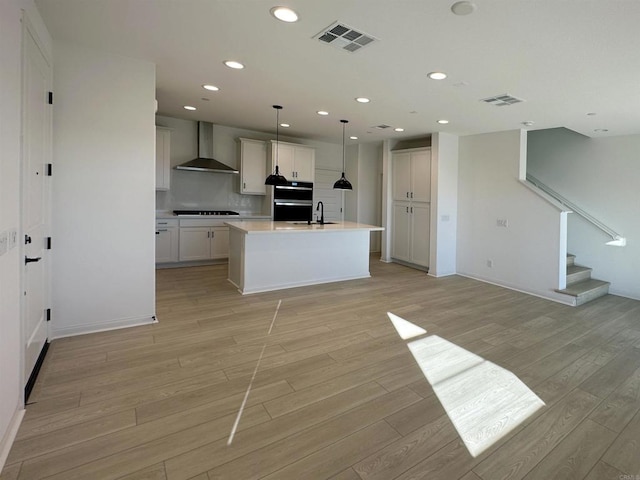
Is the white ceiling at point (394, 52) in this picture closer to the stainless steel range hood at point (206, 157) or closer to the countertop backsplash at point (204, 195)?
the stainless steel range hood at point (206, 157)

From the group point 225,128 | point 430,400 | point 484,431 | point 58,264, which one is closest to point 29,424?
point 58,264

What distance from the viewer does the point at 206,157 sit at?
20.9 ft

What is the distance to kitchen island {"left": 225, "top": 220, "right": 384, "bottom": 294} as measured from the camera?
4.71 m

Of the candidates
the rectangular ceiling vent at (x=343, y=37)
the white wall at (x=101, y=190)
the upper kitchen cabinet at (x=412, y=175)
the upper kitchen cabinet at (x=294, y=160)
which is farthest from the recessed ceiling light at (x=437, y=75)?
the upper kitchen cabinet at (x=294, y=160)

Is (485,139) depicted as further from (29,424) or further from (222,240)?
(29,424)

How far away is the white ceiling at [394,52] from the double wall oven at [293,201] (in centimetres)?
242

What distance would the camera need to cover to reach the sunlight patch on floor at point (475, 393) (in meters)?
2.00

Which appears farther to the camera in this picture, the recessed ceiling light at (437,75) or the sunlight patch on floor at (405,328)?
the sunlight patch on floor at (405,328)

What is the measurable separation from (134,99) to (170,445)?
9.87ft

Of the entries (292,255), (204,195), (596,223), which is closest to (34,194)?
(292,255)

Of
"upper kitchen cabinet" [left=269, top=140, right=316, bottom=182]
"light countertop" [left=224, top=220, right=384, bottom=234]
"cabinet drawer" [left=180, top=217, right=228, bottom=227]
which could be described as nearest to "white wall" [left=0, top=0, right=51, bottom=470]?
"light countertop" [left=224, top=220, right=384, bottom=234]

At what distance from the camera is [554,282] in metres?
4.91

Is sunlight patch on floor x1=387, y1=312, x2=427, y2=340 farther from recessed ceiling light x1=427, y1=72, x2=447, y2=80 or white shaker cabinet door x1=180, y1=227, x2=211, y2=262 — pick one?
white shaker cabinet door x1=180, y1=227, x2=211, y2=262

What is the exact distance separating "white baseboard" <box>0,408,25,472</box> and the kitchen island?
2769 millimetres
